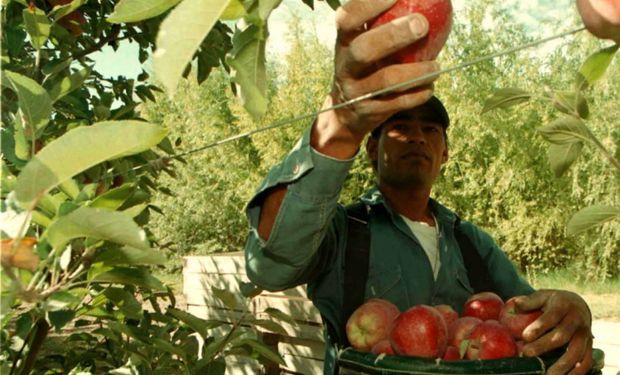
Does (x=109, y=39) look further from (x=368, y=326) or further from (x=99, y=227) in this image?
(x=99, y=227)

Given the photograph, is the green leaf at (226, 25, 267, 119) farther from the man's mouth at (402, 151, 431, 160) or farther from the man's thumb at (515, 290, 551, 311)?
the man's mouth at (402, 151, 431, 160)

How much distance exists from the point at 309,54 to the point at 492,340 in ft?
40.9

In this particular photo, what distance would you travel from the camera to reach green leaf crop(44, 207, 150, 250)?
593 mm

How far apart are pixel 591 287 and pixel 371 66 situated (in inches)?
326

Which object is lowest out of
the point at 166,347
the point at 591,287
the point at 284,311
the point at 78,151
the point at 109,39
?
the point at 591,287

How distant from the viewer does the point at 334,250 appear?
5.33ft

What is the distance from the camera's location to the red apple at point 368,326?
1459mm

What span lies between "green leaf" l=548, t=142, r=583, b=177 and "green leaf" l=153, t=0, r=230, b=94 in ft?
2.66

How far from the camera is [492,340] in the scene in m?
1.29

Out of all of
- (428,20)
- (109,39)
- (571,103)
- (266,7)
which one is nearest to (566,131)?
(571,103)

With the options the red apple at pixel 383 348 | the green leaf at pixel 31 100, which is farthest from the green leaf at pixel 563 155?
the green leaf at pixel 31 100

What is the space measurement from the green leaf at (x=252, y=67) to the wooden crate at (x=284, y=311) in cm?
236

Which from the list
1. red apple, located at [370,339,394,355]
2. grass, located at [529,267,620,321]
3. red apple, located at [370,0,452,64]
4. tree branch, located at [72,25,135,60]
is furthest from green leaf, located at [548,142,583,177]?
grass, located at [529,267,620,321]

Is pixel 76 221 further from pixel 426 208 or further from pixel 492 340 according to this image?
pixel 426 208
